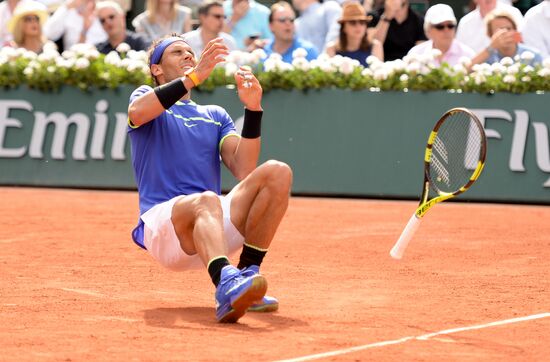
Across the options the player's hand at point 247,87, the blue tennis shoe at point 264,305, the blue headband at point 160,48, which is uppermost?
the blue headband at point 160,48

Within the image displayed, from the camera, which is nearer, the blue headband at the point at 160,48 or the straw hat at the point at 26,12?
the blue headband at the point at 160,48

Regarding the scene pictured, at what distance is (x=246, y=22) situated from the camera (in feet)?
46.3

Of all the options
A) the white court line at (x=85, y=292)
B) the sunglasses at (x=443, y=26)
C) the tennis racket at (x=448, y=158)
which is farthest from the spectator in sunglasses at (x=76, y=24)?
the white court line at (x=85, y=292)

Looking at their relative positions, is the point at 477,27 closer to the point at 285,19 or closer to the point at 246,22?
the point at 285,19

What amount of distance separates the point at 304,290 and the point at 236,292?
1516mm

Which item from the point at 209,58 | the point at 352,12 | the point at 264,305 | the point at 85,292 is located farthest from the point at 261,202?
the point at 352,12

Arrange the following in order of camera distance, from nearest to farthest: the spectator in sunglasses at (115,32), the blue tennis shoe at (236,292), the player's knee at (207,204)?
1. the blue tennis shoe at (236,292)
2. the player's knee at (207,204)
3. the spectator in sunglasses at (115,32)

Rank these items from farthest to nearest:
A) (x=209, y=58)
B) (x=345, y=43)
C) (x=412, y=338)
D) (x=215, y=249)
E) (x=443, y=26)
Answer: (x=345, y=43) < (x=443, y=26) < (x=209, y=58) < (x=215, y=249) < (x=412, y=338)

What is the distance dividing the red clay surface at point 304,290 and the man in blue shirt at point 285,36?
238cm

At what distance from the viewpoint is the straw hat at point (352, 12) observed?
1252 centimetres

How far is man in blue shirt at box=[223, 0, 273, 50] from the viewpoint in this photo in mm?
14062

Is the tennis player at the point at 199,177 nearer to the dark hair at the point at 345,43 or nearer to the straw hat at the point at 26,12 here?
Answer: the dark hair at the point at 345,43

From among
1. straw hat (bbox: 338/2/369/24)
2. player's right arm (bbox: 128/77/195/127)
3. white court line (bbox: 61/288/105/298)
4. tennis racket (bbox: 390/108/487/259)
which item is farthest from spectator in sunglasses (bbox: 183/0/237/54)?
player's right arm (bbox: 128/77/195/127)

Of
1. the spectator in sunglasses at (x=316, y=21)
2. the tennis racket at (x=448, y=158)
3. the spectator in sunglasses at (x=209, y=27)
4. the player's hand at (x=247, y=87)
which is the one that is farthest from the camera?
the spectator in sunglasses at (x=316, y=21)
